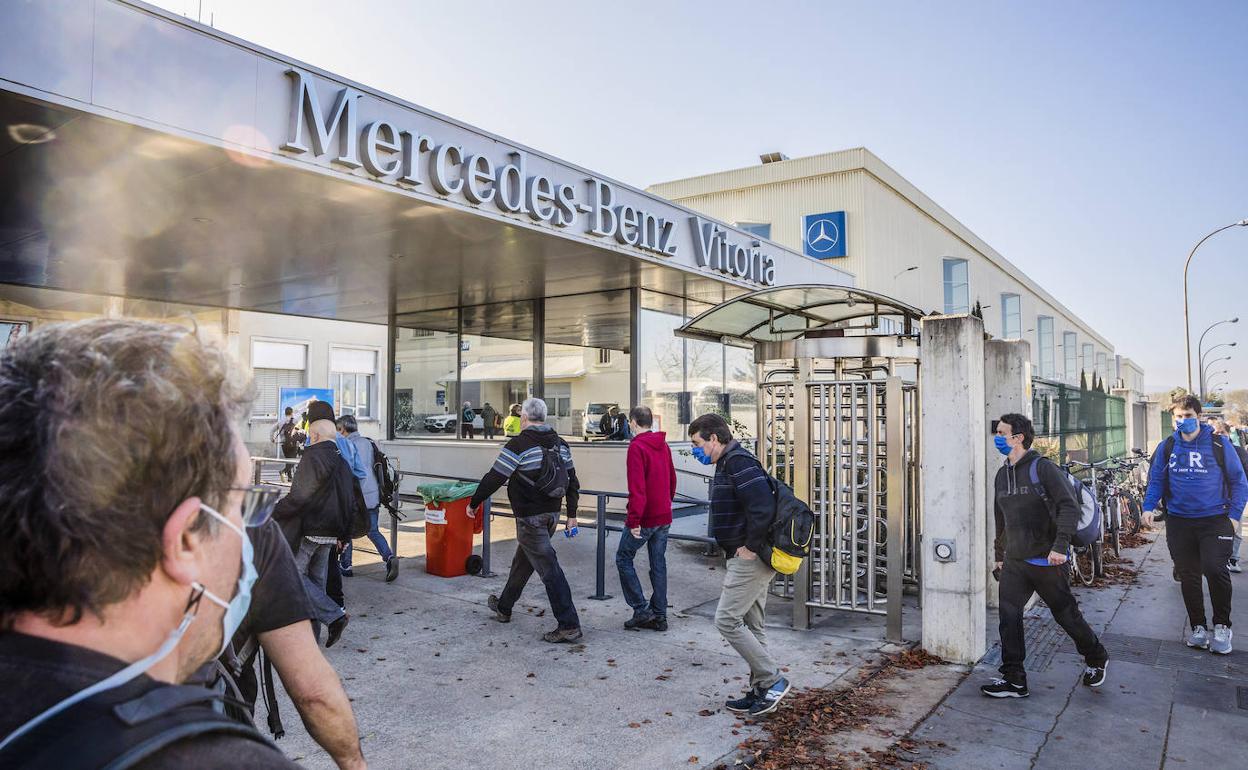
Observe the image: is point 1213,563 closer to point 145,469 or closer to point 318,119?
point 145,469

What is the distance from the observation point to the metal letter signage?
7.27 metres

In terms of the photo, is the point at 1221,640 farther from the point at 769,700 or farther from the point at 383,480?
the point at 383,480

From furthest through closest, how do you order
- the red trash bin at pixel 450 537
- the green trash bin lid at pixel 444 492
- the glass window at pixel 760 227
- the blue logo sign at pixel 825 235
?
the glass window at pixel 760 227 → the blue logo sign at pixel 825 235 → the red trash bin at pixel 450 537 → the green trash bin lid at pixel 444 492

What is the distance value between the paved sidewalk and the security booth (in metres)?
1.29

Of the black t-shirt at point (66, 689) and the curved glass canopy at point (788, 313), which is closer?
the black t-shirt at point (66, 689)

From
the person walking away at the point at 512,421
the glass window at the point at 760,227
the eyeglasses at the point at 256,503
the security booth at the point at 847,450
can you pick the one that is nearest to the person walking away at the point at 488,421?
the person walking away at the point at 512,421

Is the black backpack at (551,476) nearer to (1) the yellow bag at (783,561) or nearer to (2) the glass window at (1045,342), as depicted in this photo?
(1) the yellow bag at (783,561)

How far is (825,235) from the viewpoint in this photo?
28078 millimetres

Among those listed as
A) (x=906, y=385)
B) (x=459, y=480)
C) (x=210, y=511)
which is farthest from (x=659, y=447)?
(x=210, y=511)

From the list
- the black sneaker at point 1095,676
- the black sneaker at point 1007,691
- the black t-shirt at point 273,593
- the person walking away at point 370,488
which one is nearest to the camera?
the black t-shirt at point 273,593

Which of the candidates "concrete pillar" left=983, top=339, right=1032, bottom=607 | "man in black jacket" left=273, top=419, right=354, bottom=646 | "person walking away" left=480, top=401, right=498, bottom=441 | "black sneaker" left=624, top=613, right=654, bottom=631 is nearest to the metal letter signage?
"man in black jacket" left=273, top=419, right=354, bottom=646

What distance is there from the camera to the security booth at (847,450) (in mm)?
6703

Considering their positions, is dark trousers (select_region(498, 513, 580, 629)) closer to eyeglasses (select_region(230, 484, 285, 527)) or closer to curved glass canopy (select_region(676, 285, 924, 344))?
curved glass canopy (select_region(676, 285, 924, 344))

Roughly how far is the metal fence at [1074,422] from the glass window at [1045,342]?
125 ft
